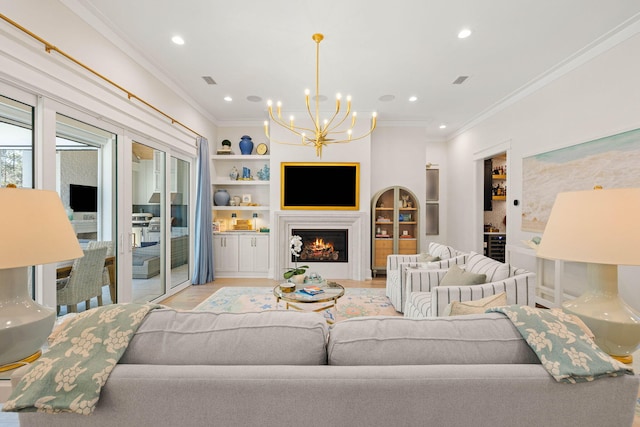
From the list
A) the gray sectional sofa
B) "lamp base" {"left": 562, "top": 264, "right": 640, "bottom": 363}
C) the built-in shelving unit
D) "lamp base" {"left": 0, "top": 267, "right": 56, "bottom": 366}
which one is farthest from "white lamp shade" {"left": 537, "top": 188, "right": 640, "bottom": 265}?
the built-in shelving unit

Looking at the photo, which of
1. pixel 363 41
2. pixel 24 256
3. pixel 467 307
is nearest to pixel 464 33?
pixel 363 41

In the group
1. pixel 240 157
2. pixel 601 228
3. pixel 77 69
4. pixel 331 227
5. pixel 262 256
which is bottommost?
pixel 262 256

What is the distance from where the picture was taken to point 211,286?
4.80 metres

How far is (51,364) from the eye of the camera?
0.83m

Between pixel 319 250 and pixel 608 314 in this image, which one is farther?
pixel 319 250

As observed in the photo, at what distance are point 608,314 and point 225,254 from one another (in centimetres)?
515

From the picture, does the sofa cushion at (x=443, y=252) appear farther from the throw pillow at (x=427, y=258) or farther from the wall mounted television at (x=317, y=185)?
the wall mounted television at (x=317, y=185)

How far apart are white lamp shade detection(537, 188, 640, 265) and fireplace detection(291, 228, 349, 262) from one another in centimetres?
418

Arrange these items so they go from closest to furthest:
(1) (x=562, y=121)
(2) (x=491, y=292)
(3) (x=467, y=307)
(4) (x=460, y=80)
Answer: (3) (x=467, y=307)
(2) (x=491, y=292)
(1) (x=562, y=121)
(4) (x=460, y=80)

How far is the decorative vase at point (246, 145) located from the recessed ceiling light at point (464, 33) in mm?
3781

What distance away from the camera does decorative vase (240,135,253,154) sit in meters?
5.50

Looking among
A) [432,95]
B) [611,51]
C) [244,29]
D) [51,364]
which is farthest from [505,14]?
[51,364]

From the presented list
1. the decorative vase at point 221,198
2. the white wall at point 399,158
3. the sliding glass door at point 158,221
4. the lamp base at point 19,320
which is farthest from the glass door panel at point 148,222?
the white wall at point 399,158

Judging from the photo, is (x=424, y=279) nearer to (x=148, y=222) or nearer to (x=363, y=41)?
(x=363, y=41)
